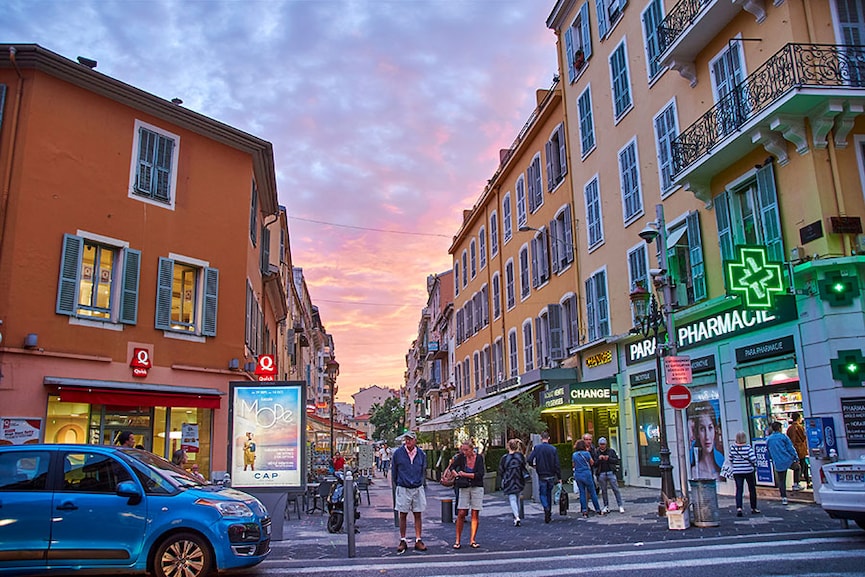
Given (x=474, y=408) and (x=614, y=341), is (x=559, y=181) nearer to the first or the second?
(x=614, y=341)

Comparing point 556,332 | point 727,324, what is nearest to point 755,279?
point 727,324

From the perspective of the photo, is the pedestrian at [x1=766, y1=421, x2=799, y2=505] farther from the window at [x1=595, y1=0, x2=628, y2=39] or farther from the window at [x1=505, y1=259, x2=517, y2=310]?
the window at [x1=505, y1=259, x2=517, y2=310]

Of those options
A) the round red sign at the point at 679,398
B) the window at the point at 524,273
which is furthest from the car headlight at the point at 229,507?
the window at the point at 524,273

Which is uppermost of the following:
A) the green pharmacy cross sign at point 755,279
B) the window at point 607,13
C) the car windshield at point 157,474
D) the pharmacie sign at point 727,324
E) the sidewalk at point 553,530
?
the window at point 607,13

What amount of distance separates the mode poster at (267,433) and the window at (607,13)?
16.2 metres

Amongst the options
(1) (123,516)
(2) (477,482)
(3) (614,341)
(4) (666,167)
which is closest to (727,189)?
(4) (666,167)

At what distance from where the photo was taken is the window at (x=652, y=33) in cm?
1932

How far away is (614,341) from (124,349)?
551 inches

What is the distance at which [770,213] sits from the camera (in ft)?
48.4

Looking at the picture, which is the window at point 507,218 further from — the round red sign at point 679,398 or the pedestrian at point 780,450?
the round red sign at point 679,398

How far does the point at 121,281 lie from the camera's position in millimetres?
16703

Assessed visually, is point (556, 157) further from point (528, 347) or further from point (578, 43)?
point (528, 347)

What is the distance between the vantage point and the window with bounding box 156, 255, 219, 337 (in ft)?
57.5

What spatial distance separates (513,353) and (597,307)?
385 inches
